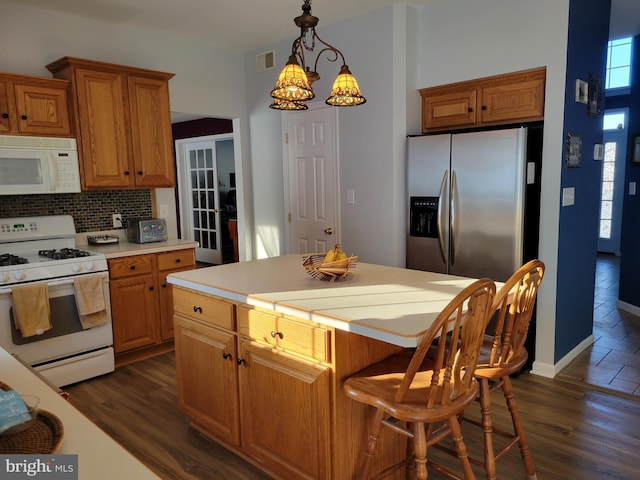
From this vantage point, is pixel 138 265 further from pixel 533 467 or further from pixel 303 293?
pixel 533 467

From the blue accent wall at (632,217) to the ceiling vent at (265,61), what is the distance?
3533 mm

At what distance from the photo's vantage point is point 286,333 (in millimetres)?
1914

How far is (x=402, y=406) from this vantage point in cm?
154

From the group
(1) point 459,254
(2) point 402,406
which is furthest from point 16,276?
(1) point 459,254

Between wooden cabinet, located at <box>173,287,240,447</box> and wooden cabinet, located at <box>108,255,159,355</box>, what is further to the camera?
wooden cabinet, located at <box>108,255,159,355</box>

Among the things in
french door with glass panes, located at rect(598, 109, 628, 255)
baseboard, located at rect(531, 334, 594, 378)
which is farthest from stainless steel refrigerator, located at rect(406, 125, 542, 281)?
french door with glass panes, located at rect(598, 109, 628, 255)

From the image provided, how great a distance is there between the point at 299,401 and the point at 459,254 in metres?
1.96

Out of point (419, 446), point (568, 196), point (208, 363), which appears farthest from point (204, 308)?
point (568, 196)

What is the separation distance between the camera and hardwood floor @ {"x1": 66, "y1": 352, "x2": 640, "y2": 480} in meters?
2.22

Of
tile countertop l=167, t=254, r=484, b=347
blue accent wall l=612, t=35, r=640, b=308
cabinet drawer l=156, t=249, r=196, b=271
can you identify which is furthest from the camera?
blue accent wall l=612, t=35, r=640, b=308

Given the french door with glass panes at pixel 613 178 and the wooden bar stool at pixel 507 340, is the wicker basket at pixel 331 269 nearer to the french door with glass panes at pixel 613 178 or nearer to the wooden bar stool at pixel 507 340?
the wooden bar stool at pixel 507 340

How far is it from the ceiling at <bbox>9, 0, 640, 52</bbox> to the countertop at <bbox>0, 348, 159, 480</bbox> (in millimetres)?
3195

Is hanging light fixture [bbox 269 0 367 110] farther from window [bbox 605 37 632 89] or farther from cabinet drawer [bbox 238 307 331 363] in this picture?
window [bbox 605 37 632 89]

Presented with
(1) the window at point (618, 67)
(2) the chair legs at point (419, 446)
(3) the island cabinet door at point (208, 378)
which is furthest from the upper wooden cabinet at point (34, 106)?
(1) the window at point (618, 67)
